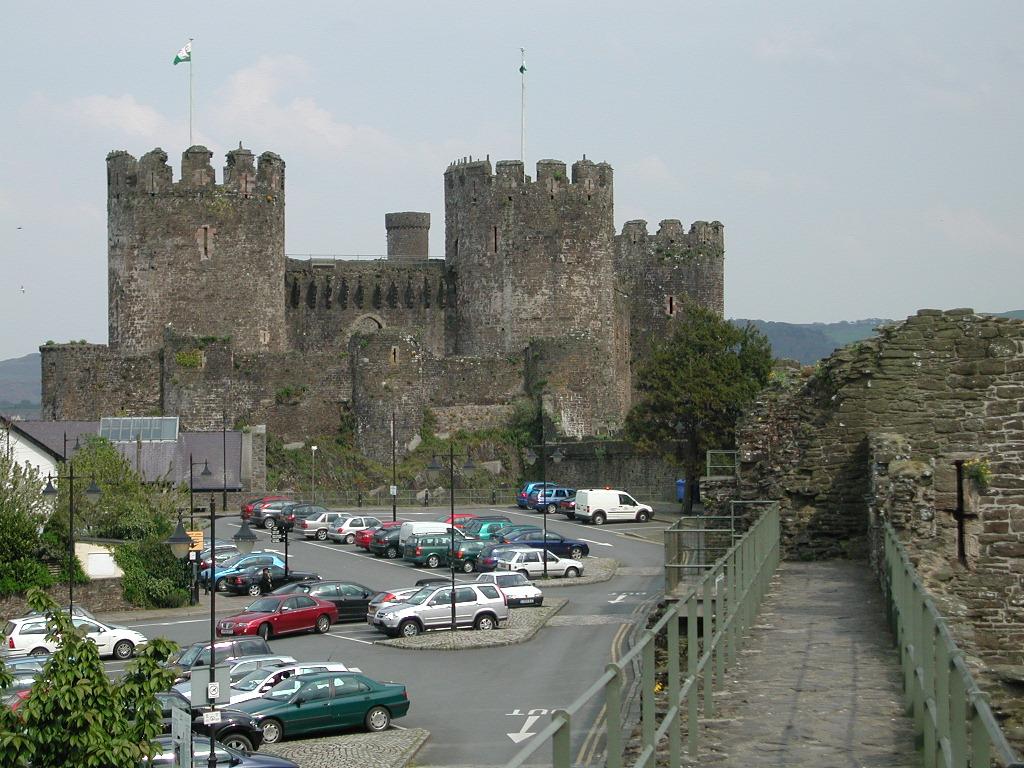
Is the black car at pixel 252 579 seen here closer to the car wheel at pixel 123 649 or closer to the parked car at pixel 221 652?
the car wheel at pixel 123 649

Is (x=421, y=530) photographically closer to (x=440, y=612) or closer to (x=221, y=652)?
(x=440, y=612)

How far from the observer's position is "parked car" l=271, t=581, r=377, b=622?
41594 mm

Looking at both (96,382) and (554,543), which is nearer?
(554,543)

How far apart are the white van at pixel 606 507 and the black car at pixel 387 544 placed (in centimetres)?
989

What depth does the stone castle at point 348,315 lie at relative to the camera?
68.1 m

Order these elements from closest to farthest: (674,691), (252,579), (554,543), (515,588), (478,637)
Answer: (674,691)
(478,637)
(515,588)
(252,579)
(554,543)

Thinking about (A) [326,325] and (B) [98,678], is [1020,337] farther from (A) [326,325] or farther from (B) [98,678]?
(A) [326,325]

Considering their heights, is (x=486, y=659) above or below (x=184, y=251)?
below

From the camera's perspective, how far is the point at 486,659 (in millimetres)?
35219

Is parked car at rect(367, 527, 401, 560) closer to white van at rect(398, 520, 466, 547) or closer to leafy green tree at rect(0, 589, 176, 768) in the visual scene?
white van at rect(398, 520, 466, 547)

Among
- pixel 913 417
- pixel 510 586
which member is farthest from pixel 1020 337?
pixel 510 586

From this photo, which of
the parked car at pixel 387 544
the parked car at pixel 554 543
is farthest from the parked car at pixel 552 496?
the parked car at pixel 554 543

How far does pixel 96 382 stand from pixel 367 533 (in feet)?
56.8

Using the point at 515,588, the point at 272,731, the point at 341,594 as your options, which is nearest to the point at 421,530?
the point at 515,588
